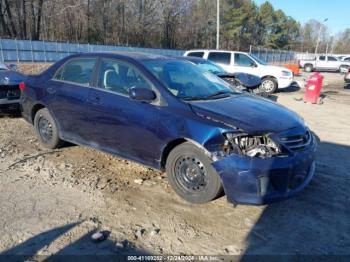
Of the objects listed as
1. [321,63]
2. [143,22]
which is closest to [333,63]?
[321,63]

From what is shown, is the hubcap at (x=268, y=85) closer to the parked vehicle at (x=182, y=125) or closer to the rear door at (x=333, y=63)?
the parked vehicle at (x=182, y=125)

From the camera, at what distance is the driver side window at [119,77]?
466 centimetres

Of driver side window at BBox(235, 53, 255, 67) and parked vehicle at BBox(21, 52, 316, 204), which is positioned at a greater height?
driver side window at BBox(235, 53, 255, 67)

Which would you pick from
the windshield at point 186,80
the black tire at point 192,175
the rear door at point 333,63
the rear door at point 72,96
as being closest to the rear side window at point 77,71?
the rear door at point 72,96

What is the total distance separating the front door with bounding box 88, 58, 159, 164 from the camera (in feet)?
14.5

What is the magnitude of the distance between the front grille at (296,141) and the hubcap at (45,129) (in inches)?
150

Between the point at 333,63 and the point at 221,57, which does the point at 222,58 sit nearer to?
the point at 221,57

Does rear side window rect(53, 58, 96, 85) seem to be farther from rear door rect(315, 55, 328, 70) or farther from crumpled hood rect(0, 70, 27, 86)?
rear door rect(315, 55, 328, 70)

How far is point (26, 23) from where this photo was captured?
4503 centimetres

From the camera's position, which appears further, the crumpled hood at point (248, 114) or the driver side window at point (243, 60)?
the driver side window at point (243, 60)

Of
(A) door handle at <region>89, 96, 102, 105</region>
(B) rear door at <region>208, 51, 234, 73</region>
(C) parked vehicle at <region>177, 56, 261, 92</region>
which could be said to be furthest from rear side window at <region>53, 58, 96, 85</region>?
(B) rear door at <region>208, 51, 234, 73</region>

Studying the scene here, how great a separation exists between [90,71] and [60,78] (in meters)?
0.75

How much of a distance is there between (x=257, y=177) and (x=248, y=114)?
818 millimetres

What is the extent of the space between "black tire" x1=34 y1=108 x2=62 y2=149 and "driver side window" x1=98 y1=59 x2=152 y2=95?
4.42ft
